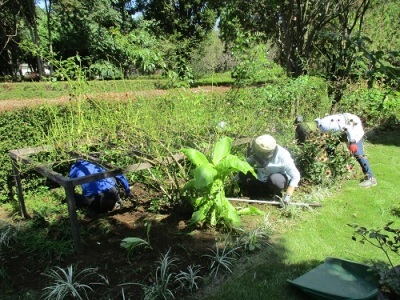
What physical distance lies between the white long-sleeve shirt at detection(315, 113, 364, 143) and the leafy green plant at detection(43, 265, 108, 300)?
168 inches

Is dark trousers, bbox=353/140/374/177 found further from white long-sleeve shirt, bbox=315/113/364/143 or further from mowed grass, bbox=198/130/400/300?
mowed grass, bbox=198/130/400/300

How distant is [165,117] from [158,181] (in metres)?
0.83

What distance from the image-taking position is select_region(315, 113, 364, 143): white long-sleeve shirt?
5602 millimetres

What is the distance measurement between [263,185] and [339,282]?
2.25 m

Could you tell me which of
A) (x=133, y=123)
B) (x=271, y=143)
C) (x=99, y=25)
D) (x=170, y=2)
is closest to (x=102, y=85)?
(x=133, y=123)

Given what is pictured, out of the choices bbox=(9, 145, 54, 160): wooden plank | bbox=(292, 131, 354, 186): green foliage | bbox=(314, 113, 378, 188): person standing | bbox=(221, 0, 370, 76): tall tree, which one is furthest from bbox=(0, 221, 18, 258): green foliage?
bbox=(221, 0, 370, 76): tall tree

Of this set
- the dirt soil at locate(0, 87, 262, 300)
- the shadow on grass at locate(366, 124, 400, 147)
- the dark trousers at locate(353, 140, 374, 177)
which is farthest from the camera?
the shadow on grass at locate(366, 124, 400, 147)

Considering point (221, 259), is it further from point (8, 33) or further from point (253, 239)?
point (8, 33)

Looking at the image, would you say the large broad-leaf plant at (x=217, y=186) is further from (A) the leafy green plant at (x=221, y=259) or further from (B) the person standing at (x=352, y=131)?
(B) the person standing at (x=352, y=131)

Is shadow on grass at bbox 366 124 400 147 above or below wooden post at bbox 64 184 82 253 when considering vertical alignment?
below

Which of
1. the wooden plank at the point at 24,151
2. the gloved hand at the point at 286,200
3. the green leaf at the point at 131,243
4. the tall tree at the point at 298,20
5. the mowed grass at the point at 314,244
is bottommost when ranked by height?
the mowed grass at the point at 314,244

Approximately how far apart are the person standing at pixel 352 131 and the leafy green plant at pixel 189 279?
3554 mm

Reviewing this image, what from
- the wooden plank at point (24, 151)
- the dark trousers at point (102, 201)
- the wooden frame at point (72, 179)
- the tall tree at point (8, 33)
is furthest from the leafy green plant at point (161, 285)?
the tall tree at point (8, 33)

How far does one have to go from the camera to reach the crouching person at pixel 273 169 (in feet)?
14.7
